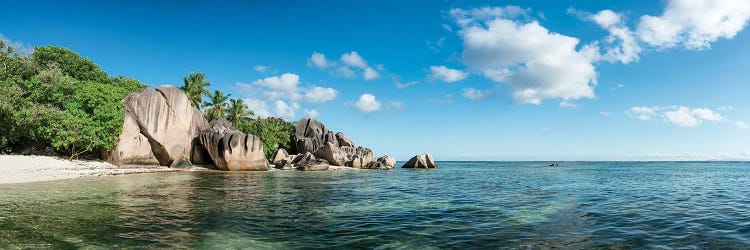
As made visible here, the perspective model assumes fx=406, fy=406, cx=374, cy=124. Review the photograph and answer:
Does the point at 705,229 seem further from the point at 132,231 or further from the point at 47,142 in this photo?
the point at 47,142

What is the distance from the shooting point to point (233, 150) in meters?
40.7

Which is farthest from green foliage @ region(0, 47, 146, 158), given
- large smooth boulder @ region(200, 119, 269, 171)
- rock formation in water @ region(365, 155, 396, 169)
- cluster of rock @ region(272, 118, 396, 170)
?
rock formation in water @ region(365, 155, 396, 169)

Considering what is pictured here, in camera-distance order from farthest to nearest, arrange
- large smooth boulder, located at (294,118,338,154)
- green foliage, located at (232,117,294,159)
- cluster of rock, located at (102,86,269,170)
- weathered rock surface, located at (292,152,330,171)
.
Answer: large smooth boulder, located at (294,118,338,154) → green foliage, located at (232,117,294,159) → weathered rock surface, located at (292,152,330,171) → cluster of rock, located at (102,86,269,170)

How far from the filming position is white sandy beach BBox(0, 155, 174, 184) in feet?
74.8

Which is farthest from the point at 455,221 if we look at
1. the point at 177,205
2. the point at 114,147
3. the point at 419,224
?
the point at 114,147

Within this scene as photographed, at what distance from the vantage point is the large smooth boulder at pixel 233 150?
133ft

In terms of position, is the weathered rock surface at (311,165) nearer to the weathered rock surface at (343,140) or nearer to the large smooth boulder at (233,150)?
the large smooth boulder at (233,150)

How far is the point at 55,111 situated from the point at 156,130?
8.58 metres

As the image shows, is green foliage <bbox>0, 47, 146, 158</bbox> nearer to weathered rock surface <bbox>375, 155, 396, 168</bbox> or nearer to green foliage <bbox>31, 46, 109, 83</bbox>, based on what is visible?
green foliage <bbox>31, 46, 109, 83</bbox>

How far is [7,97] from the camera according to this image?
1202 inches

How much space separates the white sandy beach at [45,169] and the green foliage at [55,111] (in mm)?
1512

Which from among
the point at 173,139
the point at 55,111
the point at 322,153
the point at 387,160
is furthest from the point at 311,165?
the point at 55,111

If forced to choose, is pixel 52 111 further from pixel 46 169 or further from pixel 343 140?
pixel 343 140

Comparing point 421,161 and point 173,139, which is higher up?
point 173,139
